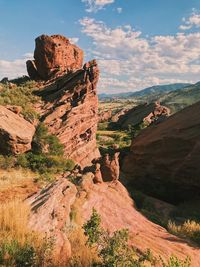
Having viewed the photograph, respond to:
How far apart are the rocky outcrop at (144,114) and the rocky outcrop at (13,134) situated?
49731mm

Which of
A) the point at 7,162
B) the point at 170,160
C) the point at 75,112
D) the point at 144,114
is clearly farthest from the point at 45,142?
the point at 144,114

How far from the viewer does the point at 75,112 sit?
35.8m

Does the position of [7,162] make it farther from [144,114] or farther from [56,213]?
[144,114]

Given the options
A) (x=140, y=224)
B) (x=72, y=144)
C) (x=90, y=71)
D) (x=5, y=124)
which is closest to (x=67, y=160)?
(x=72, y=144)

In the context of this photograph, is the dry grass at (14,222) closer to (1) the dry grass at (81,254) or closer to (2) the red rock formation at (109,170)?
(1) the dry grass at (81,254)

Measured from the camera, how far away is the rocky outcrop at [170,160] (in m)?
23.2

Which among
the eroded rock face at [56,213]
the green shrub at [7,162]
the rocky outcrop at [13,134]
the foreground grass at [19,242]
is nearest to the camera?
the foreground grass at [19,242]

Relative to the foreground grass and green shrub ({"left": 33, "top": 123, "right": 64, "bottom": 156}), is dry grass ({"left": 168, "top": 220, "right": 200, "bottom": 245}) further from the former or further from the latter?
green shrub ({"left": 33, "top": 123, "right": 64, "bottom": 156})

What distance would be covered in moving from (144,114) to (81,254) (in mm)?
75221

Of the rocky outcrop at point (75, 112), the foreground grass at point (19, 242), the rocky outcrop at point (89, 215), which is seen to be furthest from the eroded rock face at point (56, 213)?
the rocky outcrop at point (75, 112)

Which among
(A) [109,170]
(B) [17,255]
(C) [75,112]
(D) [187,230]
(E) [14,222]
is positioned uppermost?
(C) [75,112]

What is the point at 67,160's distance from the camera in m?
31.8

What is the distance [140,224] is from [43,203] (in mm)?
5770

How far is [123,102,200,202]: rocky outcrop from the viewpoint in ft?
76.3
